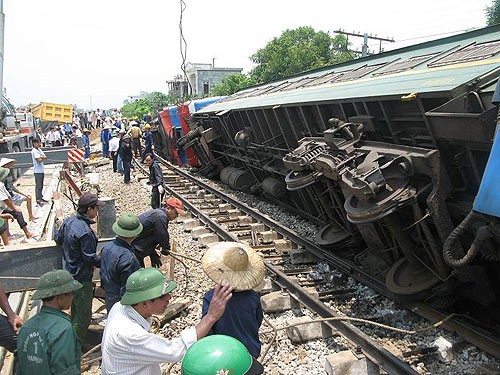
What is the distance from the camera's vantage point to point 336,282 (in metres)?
6.41

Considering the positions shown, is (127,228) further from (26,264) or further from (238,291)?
(238,291)

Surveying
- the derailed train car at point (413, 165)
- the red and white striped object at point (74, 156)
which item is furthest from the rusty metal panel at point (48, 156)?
the derailed train car at point (413, 165)

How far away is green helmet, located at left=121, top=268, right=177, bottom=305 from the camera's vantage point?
2.82 metres

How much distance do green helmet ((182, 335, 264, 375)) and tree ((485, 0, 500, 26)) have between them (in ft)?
136

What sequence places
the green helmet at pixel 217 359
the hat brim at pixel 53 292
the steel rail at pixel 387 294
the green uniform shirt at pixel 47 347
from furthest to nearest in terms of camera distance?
the steel rail at pixel 387 294 < the hat brim at pixel 53 292 < the green uniform shirt at pixel 47 347 < the green helmet at pixel 217 359

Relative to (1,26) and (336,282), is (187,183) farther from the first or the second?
(336,282)

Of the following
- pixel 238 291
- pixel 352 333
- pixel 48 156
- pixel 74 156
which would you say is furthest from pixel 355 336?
pixel 74 156

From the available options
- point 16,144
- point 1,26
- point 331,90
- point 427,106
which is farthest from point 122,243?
point 16,144

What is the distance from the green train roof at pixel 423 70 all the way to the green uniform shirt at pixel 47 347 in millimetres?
3885

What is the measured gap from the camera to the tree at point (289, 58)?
48.5 metres

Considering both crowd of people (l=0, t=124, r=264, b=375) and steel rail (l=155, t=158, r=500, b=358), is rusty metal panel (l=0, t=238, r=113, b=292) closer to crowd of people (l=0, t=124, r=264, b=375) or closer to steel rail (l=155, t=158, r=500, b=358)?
crowd of people (l=0, t=124, r=264, b=375)

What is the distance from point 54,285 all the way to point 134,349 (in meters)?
1.01

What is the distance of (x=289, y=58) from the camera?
49062mm

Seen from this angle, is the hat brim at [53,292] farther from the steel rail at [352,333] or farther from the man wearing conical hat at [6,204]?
the man wearing conical hat at [6,204]
